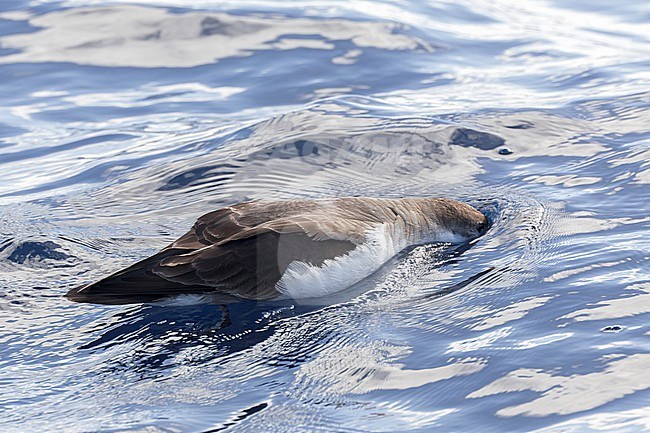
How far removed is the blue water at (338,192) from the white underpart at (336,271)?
10 centimetres

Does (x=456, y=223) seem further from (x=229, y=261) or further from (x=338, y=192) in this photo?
(x=229, y=261)

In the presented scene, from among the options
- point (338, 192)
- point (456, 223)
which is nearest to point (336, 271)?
point (456, 223)

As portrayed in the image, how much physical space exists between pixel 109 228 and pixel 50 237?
47 centimetres

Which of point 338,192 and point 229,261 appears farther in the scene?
point 338,192

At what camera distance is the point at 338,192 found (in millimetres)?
8461

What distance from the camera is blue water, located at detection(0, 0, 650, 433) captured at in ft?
17.1

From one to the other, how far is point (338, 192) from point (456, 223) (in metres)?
1.32

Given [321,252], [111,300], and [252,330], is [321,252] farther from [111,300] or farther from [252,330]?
[111,300]

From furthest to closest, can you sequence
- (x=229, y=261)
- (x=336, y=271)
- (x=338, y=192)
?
(x=338, y=192)
(x=336, y=271)
(x=229, y=261)

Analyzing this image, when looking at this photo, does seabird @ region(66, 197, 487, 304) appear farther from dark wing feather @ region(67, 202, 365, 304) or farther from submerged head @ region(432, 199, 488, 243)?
submerged head @ region(432, 199, 488, 243)

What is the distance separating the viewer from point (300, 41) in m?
13.0

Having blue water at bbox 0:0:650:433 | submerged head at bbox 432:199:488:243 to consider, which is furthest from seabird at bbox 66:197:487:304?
submerged head at bbox 432:199:488:243

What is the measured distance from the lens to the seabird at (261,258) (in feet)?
20.5

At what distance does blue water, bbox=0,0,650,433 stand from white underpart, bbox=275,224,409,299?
103mm
